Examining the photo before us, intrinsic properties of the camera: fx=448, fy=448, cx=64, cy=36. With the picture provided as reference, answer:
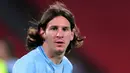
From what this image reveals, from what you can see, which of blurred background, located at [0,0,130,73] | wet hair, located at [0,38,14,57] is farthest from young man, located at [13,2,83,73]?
blurred background, located at [0,0,130,73]

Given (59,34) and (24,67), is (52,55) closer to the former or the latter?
(59,34)

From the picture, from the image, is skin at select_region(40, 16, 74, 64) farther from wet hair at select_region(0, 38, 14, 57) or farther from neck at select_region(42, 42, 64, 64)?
wet hair at select_region(0, 38, 14, 57)

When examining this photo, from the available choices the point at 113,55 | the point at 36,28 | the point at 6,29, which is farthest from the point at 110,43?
the point at 36,28

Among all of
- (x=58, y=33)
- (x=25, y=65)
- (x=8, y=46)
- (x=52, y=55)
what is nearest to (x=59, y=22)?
(x=58, y=33)

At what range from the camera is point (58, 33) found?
2545 mm

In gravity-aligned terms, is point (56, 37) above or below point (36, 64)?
above

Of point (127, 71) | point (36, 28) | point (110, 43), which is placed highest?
point (36, 28)

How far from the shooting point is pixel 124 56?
458 cm

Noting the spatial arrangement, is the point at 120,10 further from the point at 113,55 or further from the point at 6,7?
the point at 6,7

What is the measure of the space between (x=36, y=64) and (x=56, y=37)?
0.19 m

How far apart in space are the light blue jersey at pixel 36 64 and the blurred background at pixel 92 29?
1579mm

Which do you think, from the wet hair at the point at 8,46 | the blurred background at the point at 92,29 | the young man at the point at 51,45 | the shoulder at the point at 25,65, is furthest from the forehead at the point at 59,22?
the blurred background at the point at 92,29

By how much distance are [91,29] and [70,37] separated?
1845mm

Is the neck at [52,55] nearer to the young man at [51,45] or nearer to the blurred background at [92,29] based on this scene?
the young man at [51,45]
